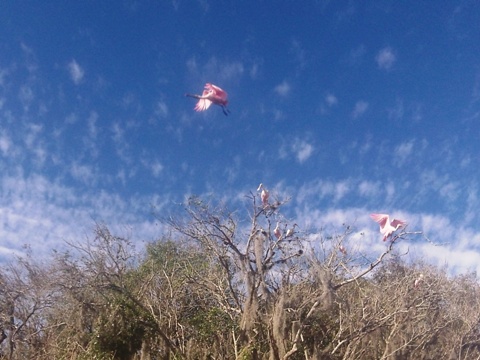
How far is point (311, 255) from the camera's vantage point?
37.1 ft

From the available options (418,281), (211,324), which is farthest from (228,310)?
(418,281)

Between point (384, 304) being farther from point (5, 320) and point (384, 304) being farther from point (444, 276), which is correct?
point (5, 320)

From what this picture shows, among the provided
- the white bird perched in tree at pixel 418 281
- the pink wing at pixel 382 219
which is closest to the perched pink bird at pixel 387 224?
the pink wing at pixel 382 219

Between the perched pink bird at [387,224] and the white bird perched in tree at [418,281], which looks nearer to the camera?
the perched pink bird at [387,224]

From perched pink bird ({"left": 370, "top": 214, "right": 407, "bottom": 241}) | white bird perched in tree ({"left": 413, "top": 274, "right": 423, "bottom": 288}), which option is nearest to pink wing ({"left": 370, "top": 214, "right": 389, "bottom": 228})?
perched pink bird ({"left": 370, "top": 214, "right": 407, "bottom": 241})

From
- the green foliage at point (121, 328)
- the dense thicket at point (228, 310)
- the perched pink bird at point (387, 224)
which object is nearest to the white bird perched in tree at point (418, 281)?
the dense thicket at point (228, 310)

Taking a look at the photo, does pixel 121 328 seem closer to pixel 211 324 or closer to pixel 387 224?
pixel 211 324

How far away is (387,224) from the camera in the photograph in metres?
9.80

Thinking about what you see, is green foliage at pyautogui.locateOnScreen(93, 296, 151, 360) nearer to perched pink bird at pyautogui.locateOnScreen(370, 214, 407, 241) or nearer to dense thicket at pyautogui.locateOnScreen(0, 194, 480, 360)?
dense thicket at pyautogui.locateOnScreen(0, 194, 480, 360)

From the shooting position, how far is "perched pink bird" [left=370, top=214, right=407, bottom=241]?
9758 millimetres

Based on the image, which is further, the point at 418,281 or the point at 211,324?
the point at 418,281

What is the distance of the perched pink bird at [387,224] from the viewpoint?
9.76 meters

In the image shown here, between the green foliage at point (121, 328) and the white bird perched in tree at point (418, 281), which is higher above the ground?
the white bird perched in tree at point (418, 281)

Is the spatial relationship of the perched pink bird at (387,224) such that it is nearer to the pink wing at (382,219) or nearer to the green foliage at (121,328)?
the pink wing at (382,219)
